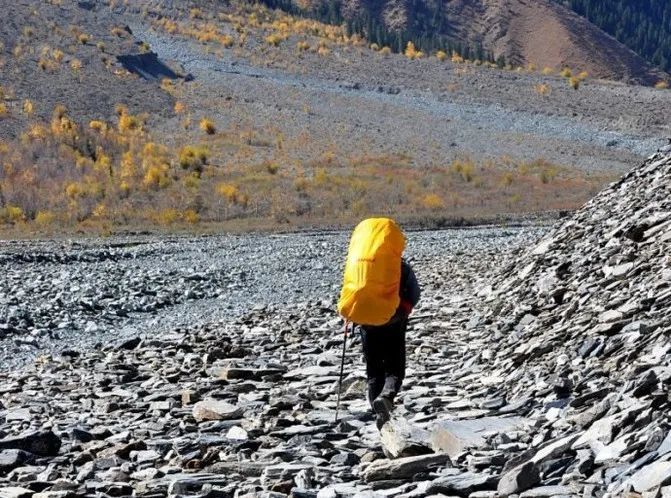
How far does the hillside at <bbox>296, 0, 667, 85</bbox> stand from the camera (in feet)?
464

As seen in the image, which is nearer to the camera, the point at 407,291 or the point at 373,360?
the point at 407,291

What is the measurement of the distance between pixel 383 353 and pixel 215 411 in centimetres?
152

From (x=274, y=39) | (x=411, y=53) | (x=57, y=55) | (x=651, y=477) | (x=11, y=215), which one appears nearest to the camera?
(x=651, y=477)

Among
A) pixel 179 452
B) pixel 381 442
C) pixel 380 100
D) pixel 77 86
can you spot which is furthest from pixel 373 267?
pixel 380 100

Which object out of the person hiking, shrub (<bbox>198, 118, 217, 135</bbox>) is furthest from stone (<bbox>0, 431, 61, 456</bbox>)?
shrub (<bbox>198, 118, 217, 135</bbox>)

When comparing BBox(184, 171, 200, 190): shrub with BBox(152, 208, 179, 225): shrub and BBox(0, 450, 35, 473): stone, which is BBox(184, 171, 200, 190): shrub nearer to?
BBox(152, 208, 179, 225): shrub

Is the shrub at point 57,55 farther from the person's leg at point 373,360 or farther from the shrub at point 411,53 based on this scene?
the person's leg at point 373,360

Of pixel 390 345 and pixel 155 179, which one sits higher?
pixel 390 345

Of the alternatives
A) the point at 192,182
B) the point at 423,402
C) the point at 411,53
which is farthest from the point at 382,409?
the point at 411,53

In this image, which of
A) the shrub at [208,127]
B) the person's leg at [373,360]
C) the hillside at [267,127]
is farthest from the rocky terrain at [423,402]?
the shrub at [208,127]

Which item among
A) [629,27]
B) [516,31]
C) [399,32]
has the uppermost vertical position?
[629,27]

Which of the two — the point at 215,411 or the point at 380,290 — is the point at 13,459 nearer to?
the point at 215,411

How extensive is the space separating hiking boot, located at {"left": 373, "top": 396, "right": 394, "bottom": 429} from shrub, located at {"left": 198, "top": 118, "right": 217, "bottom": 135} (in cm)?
5752

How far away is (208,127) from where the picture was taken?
63781 millimetres
